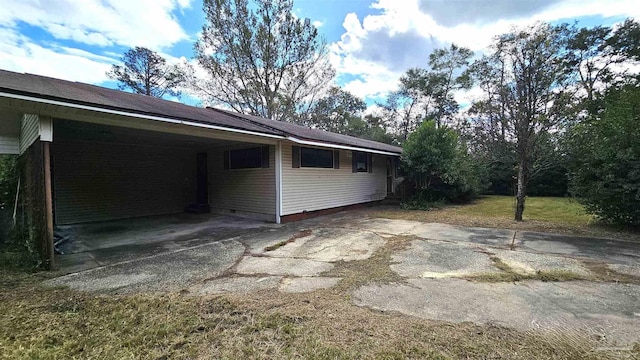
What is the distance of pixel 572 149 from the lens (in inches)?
266

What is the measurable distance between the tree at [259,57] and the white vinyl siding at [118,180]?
33.8 ft

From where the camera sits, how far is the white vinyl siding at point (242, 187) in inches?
312

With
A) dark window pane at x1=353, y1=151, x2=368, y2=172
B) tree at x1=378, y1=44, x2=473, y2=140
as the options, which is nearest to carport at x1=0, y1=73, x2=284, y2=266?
dark window pane at x1=353, y1=151, x2=368, y2=172

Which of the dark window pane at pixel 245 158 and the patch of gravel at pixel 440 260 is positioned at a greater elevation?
the dark window pane at pixel 245 158

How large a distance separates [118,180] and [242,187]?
161 inches

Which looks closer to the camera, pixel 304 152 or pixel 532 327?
pixel 532 327

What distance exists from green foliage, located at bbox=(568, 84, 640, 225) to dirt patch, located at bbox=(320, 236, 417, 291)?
5.05 meters

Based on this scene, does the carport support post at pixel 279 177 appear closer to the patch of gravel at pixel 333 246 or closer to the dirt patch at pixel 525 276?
the patch of gravel at pixel 333 246

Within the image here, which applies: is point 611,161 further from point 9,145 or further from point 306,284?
point 9,145

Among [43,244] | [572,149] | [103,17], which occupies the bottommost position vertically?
[43,244]

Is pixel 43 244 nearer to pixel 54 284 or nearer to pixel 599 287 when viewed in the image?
pixel 54 284

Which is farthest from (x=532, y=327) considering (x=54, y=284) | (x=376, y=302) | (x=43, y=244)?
(x=43, y=244)

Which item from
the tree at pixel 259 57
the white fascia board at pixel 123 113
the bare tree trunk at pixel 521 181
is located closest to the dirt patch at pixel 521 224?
the bare tree trunk at pixel 521 181

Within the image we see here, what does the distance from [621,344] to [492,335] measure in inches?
35.2
